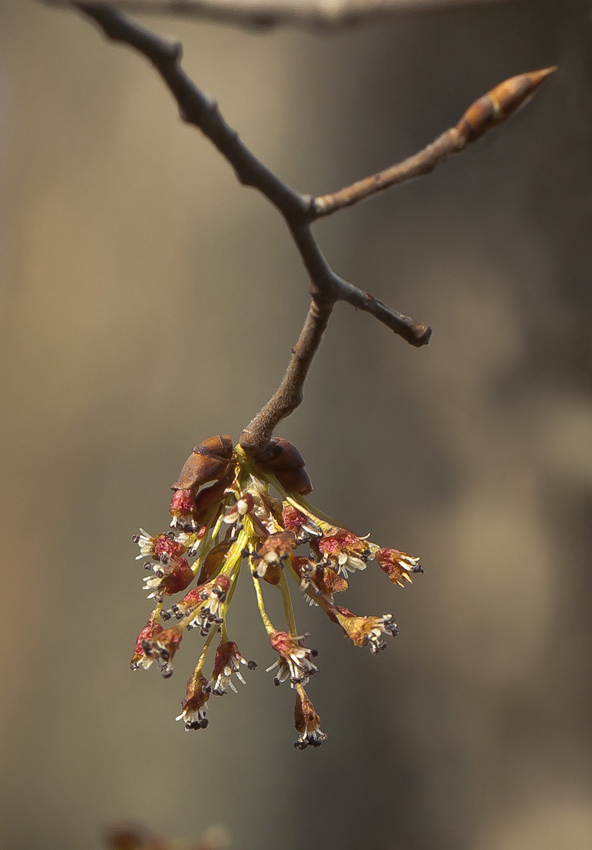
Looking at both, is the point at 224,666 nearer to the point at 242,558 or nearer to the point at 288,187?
the point at 242,558

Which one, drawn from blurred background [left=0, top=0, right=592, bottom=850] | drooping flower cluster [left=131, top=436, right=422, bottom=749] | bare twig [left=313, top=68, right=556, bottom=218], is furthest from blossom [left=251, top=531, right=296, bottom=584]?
blurred background [left=0, top=0, right=592, bottom=850]

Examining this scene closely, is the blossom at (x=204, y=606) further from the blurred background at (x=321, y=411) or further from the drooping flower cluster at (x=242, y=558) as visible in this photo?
the blurred background at (x=321, y=411)

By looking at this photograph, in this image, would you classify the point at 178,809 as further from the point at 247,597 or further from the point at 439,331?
the point at 439,331

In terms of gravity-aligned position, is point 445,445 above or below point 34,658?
above

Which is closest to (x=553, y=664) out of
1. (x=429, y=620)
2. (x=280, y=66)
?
(x=429, y=620)

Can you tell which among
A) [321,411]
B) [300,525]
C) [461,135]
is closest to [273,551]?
[300,525]
